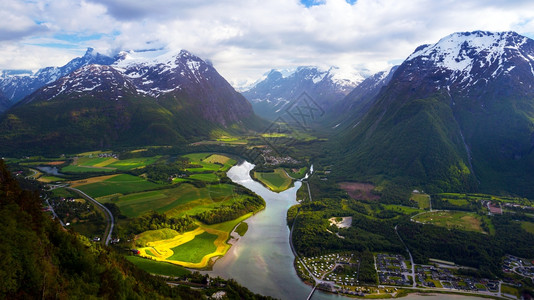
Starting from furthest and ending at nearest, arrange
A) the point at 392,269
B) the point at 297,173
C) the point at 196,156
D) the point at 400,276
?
the point at 196,156, the point at 297,173, the point at 392,269, the point at 400,276

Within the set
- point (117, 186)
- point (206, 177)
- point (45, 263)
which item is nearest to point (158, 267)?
point (45, 263)

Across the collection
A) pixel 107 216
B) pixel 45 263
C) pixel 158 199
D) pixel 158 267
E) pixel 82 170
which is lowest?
pixel 82 170

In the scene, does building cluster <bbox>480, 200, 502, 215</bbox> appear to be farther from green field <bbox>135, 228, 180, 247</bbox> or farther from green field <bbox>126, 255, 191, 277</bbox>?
green field <bbox>135, 228, 180, 247</bbox>

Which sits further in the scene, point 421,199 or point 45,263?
point 421,199

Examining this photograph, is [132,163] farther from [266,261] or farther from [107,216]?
[266,261]

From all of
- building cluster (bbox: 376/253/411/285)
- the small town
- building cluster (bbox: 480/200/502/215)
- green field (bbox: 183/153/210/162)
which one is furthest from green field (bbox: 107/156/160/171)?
building cluster (bbox: 480/200/502/215)

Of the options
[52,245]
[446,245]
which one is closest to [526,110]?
[446,245]
